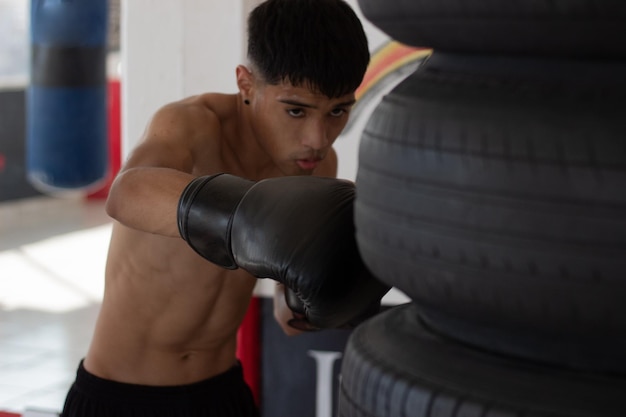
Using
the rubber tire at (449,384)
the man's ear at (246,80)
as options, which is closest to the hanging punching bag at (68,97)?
the man's ear at (246,80)

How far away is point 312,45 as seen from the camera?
1726 millimetres

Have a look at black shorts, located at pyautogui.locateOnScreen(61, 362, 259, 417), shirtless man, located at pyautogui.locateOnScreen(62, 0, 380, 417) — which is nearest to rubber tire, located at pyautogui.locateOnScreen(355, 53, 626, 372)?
shirtless man, located at pyautogui.locateOnScreen(62, 0, 380, 417)

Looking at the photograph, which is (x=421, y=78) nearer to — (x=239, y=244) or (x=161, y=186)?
(x=239, y=244)

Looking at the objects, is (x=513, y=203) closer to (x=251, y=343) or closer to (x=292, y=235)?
(x=292, y=235)

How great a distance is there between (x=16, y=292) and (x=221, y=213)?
16.1 feet

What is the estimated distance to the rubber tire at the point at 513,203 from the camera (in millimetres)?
919

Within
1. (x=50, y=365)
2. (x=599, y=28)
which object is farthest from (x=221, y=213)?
(x=50, y=365)

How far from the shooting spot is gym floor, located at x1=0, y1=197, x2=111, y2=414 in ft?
14.5

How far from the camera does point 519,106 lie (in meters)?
0.96

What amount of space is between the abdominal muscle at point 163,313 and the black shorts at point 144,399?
0.7 inches

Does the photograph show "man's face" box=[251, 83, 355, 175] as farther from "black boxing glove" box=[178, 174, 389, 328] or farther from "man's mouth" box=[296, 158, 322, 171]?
"black boxing glove" box=[178, 174, 389, 328]

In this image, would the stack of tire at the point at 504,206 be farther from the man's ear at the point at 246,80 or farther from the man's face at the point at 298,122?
the man's ear at the point at 246,80

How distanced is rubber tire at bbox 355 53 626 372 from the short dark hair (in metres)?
0.65

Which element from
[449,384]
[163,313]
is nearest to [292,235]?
[449,384]
